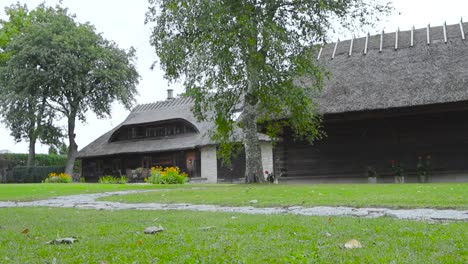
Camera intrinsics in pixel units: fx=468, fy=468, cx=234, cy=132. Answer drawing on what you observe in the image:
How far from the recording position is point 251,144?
56.3 feet

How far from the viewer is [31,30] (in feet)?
122

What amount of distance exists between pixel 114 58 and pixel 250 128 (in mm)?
24898

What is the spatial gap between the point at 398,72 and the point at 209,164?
1603 cm

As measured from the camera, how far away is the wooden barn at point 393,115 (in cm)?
1714

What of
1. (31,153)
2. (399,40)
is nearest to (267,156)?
(399,40)

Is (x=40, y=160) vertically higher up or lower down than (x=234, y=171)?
higher up

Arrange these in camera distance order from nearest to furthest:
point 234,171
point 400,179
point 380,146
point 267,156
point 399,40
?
point 400,179
point 380,146
point 399,40
point 267,156
point 234,171

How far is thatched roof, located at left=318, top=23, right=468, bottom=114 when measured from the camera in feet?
55.4

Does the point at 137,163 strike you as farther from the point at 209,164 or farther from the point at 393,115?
the point at 393,115

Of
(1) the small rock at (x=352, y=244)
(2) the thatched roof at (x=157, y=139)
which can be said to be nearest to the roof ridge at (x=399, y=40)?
(2) the thatched roof at (x=157, y=139)

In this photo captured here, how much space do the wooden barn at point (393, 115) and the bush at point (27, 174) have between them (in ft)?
78.6

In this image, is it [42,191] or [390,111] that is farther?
[390,111]

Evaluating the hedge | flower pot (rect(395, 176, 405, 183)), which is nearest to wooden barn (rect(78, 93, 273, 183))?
the hedge

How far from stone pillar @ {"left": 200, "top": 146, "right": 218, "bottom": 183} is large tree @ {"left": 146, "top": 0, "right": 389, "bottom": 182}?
1418 centimetres
